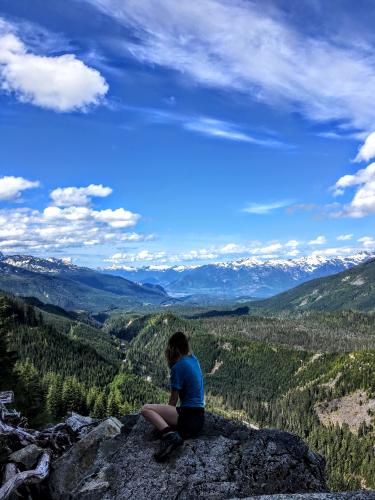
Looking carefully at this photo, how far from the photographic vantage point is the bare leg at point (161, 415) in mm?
17766

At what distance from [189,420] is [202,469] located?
2.04 m

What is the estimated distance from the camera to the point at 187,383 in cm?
1755

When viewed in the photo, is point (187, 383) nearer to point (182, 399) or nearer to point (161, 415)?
point (182, 399)

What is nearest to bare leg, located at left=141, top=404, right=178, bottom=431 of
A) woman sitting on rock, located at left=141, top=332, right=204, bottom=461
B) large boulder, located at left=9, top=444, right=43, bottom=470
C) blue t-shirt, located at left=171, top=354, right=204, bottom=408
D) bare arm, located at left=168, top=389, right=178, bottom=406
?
woman sitting on rock, located at left=141, top=332, right=204, bottom=461

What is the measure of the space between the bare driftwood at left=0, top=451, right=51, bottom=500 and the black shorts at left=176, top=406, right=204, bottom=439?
6669 millimetres

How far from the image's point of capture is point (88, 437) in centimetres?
2061

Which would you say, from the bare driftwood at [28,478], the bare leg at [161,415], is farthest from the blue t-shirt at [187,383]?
the bare driftwood at [28,478]

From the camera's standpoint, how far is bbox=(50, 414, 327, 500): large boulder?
50.7 feet

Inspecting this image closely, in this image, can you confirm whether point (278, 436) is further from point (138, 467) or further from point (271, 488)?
point (138, 467)

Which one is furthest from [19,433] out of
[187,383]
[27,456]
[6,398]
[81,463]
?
[187,383]

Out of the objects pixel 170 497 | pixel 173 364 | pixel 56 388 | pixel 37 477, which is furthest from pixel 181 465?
pixel 56 388

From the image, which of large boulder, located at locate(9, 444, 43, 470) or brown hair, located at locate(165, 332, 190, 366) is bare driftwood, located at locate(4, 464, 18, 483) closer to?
large boulder, located at locate(9, 444, 43, 470)

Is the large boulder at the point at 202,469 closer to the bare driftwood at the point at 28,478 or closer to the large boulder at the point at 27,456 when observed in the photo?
the bare driftwood at the point at 28,478

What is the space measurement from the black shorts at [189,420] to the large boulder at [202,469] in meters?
0.40
